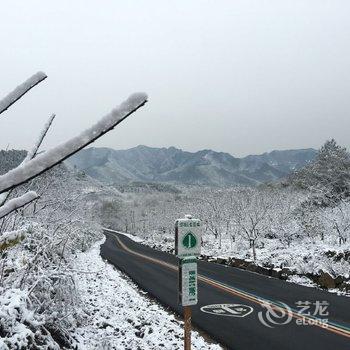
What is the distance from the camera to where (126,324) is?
11.1m

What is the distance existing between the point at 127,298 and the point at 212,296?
3075 millimetres

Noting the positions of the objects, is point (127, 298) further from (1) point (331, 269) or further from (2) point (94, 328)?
(1) point (331, 269)

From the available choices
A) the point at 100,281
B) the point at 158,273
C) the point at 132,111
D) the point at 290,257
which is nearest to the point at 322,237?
the point at 290,257

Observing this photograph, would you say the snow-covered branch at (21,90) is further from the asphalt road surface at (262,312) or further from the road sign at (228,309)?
the road sign at (228,309)

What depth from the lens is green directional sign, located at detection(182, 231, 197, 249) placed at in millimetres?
7316

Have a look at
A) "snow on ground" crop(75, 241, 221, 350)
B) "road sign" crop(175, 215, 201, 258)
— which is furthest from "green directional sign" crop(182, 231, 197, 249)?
"snow on ground" crop(75, 241, 221, 350)

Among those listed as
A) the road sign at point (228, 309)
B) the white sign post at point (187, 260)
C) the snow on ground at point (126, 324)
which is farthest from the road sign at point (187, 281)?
the road sign at point (228, 309)

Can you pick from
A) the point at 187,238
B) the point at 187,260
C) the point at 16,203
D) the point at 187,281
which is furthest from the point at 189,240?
the point at 16,203

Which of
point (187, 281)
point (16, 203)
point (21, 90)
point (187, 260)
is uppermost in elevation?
point (21, 90)

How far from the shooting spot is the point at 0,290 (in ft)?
22.4

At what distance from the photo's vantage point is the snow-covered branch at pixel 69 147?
1.06 metres

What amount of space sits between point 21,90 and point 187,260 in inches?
243

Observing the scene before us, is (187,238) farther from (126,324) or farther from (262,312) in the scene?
(262,312)

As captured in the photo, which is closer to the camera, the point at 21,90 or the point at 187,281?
the point at 21,90
